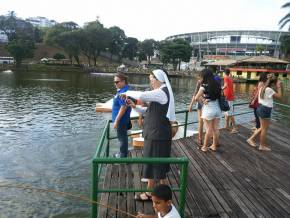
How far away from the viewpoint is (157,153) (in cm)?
485

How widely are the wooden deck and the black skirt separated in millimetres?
622

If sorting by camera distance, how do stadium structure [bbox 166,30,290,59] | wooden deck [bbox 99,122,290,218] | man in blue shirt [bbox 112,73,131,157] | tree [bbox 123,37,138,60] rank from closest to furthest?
wooden deck [bbox 99,122,290,218], man in blue shirt [bbox 112,73,131,157], tree [bbox 123,37,138,60], stadium structure [bbox 166,30,290,59]

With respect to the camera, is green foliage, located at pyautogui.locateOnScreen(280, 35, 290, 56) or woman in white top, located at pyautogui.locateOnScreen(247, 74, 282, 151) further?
green foliage, located at pyautogui.locateOnScreen(280, 35, 290, 56)

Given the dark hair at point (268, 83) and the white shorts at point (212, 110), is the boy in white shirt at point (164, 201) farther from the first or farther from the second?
the dark hair at point (268, 83)

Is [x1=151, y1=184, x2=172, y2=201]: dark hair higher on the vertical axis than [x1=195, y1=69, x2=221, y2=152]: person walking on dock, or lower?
lower

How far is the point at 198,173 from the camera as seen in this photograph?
6.86 meters

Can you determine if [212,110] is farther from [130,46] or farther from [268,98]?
[130,46]

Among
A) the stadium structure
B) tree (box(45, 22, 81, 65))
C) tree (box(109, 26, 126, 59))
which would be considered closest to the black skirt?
tree (box(45, 22, 81, 65))

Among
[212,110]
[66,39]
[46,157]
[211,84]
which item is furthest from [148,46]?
[211,84]

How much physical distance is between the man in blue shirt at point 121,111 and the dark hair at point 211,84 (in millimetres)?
2042

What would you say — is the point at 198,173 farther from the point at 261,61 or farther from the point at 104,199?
the point at 261,61

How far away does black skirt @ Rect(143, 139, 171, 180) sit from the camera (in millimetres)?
4827

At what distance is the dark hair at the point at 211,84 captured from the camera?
24.4ft

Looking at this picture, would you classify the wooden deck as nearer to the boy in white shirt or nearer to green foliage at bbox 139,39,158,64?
the boy in white shirt
